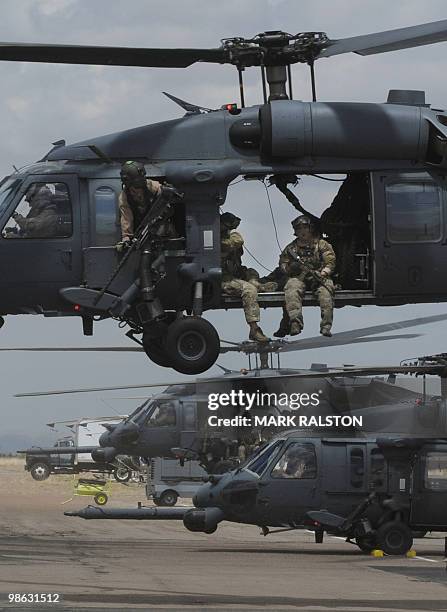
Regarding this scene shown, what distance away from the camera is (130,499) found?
59875 mm

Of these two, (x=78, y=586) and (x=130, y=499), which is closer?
(x=78, y=586)

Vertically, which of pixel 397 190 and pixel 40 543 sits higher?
pixel 397 190

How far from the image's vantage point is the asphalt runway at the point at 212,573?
15852 mm

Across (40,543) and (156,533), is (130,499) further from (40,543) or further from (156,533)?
(40,543)

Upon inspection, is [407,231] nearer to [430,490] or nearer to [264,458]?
[430,490]

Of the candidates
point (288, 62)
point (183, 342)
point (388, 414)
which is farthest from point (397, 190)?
point (388, 414)

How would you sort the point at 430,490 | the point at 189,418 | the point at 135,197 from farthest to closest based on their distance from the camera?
the point at 189,418 < the point at 430,490 < the point at 135,197

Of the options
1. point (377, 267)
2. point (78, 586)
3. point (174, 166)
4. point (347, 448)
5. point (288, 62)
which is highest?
point (288, 62)

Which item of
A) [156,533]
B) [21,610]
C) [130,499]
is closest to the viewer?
[21,610]

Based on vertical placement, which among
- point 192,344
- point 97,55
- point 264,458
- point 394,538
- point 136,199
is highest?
point 97,55

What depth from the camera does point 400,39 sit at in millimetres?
13695

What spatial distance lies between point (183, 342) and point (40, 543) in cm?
1473

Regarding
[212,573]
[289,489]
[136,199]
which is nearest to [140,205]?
[136,199]

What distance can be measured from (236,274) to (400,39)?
3546 millimetres
